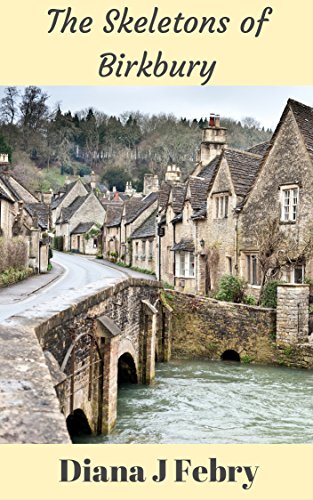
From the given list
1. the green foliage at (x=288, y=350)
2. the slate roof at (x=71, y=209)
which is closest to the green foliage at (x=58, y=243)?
the slate roof at (x=71, y=209)

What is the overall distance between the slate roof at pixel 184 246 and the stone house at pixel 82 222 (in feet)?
125

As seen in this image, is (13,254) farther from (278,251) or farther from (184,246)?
(278,251)

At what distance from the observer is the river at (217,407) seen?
13.0 m

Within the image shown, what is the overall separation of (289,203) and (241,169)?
4.64m

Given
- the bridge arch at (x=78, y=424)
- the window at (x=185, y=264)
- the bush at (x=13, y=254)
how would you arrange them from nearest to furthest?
1. the bridge arch at (x=78, y=424)
2. the bush at (x=13, y=254)
3. the window at (x=185, y=264)

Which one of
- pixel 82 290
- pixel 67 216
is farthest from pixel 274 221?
pixel 67 216

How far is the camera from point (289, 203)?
Result: 24.0 metres

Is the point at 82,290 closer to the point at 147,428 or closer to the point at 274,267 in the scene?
the point at 147,428

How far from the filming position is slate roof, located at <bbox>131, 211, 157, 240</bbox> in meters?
43.7

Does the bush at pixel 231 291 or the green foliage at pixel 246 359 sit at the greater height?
the bush at pixel 231 291

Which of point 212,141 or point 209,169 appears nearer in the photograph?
point 209,169

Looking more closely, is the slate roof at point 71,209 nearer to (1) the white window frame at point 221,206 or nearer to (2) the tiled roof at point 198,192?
(2) the tiled roof at point 198,192

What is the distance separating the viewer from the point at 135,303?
1838cm

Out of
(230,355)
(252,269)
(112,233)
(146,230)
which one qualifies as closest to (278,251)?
(252,269)
